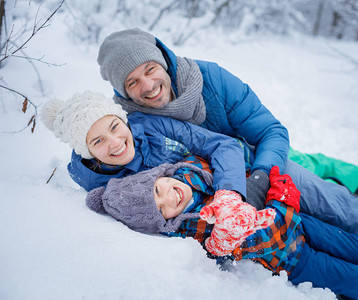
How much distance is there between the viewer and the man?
1734 mm

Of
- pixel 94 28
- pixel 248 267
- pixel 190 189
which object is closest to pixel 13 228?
pixel 190 189

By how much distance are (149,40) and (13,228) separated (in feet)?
4.79

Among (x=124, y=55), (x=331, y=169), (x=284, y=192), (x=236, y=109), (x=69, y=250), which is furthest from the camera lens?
(x=331, y=169)

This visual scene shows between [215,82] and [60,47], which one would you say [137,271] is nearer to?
[215,82]

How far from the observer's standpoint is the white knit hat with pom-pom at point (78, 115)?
1473 millimetres

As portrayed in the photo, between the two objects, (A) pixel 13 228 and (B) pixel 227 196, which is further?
(B) pixel 227 196

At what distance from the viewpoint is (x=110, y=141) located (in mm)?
1506

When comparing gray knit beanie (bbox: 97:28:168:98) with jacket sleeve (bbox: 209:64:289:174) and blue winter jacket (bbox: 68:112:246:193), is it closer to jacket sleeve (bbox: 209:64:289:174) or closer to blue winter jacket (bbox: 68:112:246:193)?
blue winter jacket (bbox: 68:112:246:193)

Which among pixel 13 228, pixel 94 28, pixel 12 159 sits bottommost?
pixel 12 159

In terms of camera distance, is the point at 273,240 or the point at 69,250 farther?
the point at 273,240

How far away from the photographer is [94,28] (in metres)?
4.43

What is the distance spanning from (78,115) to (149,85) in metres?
0.52

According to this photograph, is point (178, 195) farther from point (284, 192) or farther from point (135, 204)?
point (284, 192)

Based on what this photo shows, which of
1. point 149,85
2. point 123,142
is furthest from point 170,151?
point 149,85
